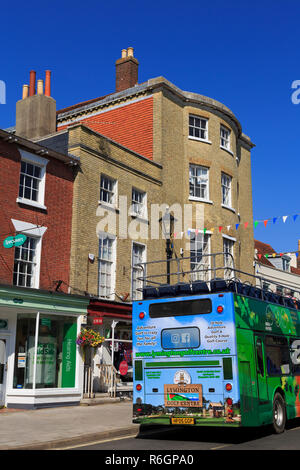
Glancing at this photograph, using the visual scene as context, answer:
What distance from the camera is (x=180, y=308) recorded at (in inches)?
415

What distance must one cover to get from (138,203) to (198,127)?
6354 millimetres

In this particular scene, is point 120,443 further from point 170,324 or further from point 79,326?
point 79,326

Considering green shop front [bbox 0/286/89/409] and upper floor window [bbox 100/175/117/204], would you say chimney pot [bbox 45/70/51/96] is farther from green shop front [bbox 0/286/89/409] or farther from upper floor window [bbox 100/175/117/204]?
green shop front [bbox 0/286/89/409]

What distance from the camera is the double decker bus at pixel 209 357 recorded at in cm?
973

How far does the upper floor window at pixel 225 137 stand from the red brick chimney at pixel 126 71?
5.22m

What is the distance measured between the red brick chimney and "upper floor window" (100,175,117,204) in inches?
334

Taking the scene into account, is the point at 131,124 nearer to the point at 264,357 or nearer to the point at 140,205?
the point at 140,205

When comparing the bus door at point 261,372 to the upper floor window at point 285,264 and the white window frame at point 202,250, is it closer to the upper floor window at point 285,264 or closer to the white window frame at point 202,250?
the white window frame at point 202,250

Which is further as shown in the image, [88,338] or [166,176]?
[166,176]

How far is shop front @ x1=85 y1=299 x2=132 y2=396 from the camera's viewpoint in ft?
58.4

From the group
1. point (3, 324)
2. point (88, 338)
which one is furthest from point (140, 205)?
point (3, 324)

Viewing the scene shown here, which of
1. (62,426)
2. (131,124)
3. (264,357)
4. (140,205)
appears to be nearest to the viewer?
(264,357)

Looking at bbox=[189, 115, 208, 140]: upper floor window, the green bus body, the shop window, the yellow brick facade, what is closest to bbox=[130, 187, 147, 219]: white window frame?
the yellow brick facade

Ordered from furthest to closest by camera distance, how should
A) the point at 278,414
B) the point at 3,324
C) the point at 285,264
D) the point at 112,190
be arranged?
the point at 285,264 < the point at 112,190 < the point at 3,324 < the point at 278,414
